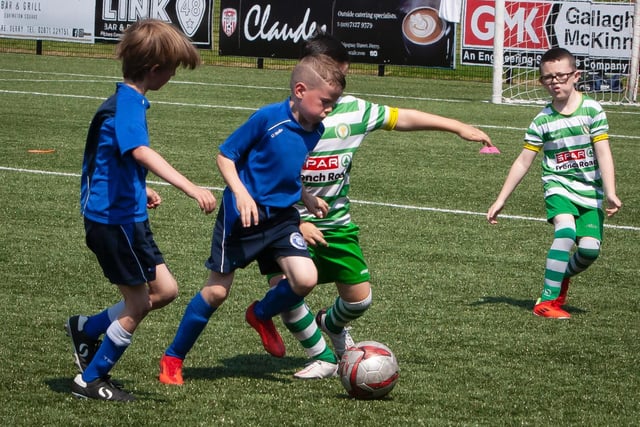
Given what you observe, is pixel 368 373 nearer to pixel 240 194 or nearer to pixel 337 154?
pixel 240 194

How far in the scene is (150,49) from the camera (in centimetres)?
437

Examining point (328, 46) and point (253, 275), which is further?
point (253, 275)

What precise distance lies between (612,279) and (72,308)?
11.5 ft

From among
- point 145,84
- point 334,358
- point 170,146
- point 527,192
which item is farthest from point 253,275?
point 170,146

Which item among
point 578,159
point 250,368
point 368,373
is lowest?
point 250,368

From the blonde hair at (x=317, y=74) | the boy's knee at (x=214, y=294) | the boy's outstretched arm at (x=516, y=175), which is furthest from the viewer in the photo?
the boy's outstretched arm at (x=516, y=175)

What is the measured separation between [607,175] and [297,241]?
244 cm

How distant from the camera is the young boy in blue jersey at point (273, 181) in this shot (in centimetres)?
462

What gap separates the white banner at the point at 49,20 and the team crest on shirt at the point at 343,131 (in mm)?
21205

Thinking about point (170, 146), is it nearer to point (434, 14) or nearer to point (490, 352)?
point (490, 352)

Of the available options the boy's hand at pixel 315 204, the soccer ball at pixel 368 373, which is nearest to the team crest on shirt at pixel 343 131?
the boy's hand at pixel 315 204

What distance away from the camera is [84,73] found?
72.3ft

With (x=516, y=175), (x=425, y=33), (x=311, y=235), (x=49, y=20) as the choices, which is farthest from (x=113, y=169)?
(x=49, y=20)

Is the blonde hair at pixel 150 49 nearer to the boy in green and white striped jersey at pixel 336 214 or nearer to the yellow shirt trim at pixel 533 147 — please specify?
the boy in green and white striped jersey at pixel 336 214
